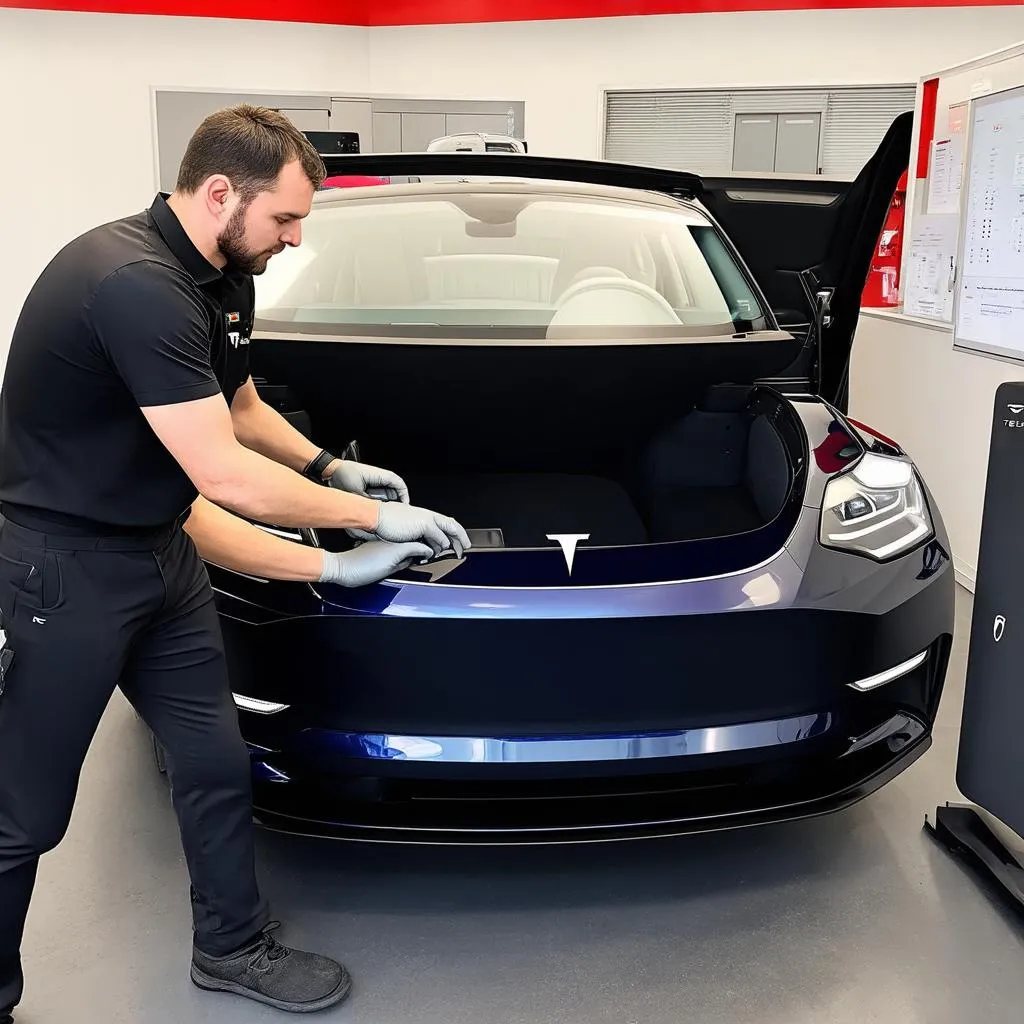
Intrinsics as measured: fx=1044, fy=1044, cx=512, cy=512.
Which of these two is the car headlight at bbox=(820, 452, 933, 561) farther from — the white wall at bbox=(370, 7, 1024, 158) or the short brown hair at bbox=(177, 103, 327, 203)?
the white wall at bbox=(370, 7, 1024, 158)

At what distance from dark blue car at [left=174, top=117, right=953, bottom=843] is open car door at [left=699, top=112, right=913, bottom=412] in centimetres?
43

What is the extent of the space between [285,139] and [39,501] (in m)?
0.58

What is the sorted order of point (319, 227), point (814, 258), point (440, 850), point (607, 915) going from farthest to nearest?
point (814, 258)
point (319, 227)
point (440, 850)
point (607, 915)

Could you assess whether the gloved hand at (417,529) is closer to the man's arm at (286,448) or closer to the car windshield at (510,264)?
the man's arm at (286,448)

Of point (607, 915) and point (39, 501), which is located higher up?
point (39, 501)

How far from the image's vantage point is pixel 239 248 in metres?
1.41

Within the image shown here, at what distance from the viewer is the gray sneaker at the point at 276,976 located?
5.11 feet

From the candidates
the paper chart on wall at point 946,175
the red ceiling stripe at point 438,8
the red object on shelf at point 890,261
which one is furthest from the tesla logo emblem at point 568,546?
the red ceiling stripe at point 438,8

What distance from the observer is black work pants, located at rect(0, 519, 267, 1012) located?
4.48 feet

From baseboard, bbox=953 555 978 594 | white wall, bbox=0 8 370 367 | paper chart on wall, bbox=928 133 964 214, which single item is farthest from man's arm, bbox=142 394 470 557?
white wall, bbox=0 8 370 367

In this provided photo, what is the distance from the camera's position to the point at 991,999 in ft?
5.25

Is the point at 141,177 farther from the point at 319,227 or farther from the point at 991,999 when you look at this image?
the point at 991,999

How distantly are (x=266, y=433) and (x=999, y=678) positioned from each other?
1396mm

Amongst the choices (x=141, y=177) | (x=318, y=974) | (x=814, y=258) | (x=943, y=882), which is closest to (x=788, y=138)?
(x=141, y=177)
